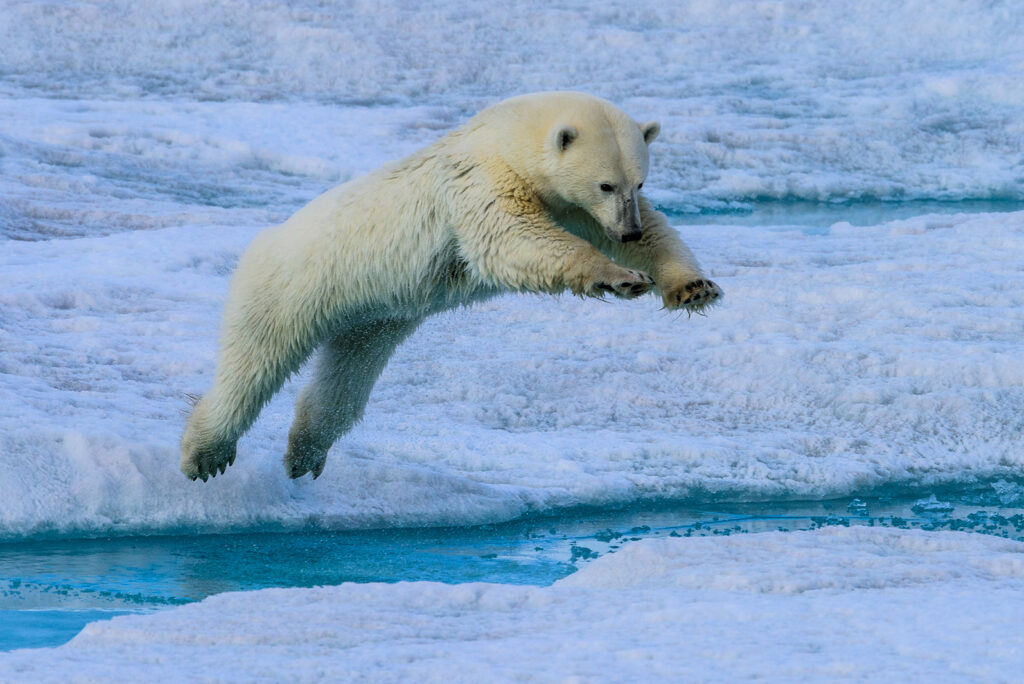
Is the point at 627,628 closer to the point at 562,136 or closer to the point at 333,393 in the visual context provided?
the point at 562,136

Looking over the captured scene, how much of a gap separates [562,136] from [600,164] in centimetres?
15

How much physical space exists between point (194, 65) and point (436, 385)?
9.52 meters

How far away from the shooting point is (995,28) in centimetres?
1609

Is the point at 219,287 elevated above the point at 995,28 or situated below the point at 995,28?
below

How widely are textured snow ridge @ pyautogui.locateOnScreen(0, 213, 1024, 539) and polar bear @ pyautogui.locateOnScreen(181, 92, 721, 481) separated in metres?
0.34

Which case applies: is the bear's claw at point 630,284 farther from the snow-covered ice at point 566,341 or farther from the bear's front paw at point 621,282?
the snow-covered ice at point 566,341

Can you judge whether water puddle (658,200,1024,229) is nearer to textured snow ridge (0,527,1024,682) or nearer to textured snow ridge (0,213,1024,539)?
textured snow ridge (0,213,1024,539)

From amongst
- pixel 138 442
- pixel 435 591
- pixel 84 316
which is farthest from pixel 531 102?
pixel 84 316

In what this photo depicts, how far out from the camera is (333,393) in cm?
534

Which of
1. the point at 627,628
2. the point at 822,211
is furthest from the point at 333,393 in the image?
the point at 822,211

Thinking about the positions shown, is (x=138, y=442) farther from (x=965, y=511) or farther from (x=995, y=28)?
(x=995, y=28)

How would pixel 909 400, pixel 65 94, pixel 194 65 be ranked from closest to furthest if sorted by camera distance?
pixel 909 400 → pixel 65 94 → pixel 194 65

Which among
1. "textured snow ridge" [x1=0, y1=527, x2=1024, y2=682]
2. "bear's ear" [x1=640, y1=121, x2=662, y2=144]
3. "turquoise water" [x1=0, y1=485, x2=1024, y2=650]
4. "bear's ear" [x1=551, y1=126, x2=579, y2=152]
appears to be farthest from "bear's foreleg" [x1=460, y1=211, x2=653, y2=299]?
"turquoise water" [x1=0, y1=485, x2=1024, y2=650]

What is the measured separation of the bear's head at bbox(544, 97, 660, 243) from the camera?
4.13 m
